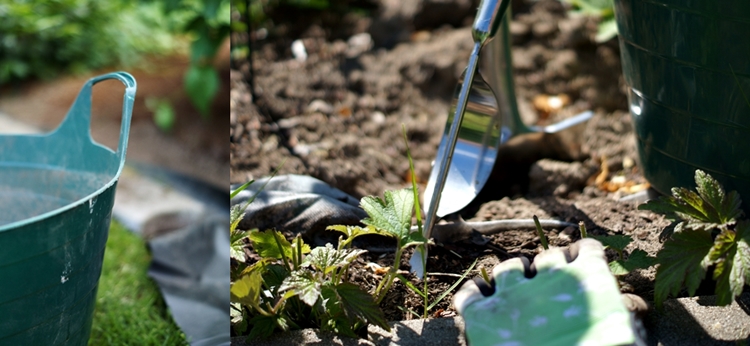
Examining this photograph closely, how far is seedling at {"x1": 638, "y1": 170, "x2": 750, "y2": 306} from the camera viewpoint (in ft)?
4.00

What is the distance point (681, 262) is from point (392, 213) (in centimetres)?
54

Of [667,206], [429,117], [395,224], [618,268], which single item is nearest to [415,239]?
[395,224]

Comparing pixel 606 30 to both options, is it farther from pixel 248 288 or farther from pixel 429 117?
pixel 248 288

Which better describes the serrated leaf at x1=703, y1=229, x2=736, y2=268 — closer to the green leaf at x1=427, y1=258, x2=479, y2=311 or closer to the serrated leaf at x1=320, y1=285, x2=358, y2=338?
the green leaf at x1=427, y1=258, x2=479, y2=311

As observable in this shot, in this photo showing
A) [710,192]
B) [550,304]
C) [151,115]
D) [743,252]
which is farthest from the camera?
[151,115]

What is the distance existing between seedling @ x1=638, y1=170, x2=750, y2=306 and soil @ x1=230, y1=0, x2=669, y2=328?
178mm

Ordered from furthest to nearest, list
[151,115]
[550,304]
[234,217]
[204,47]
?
[151,115] < [204,47] < [234,217] < [550,304]

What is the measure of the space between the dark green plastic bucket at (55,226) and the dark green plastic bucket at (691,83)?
1.13 meters

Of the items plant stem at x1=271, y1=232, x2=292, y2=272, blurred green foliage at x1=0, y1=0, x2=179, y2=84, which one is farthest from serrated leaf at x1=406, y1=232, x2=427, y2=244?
blurred green foliage at x1=0, y1=0, x2=179, y2=84

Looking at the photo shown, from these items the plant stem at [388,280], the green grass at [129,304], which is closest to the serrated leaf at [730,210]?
the plant stem at [388,280]

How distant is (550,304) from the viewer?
111cm

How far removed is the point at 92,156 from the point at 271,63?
5.51 ft

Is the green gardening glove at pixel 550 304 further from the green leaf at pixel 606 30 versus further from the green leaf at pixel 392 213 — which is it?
the green leaf at pixel 606 30

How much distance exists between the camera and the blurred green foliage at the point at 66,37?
3670 mm
